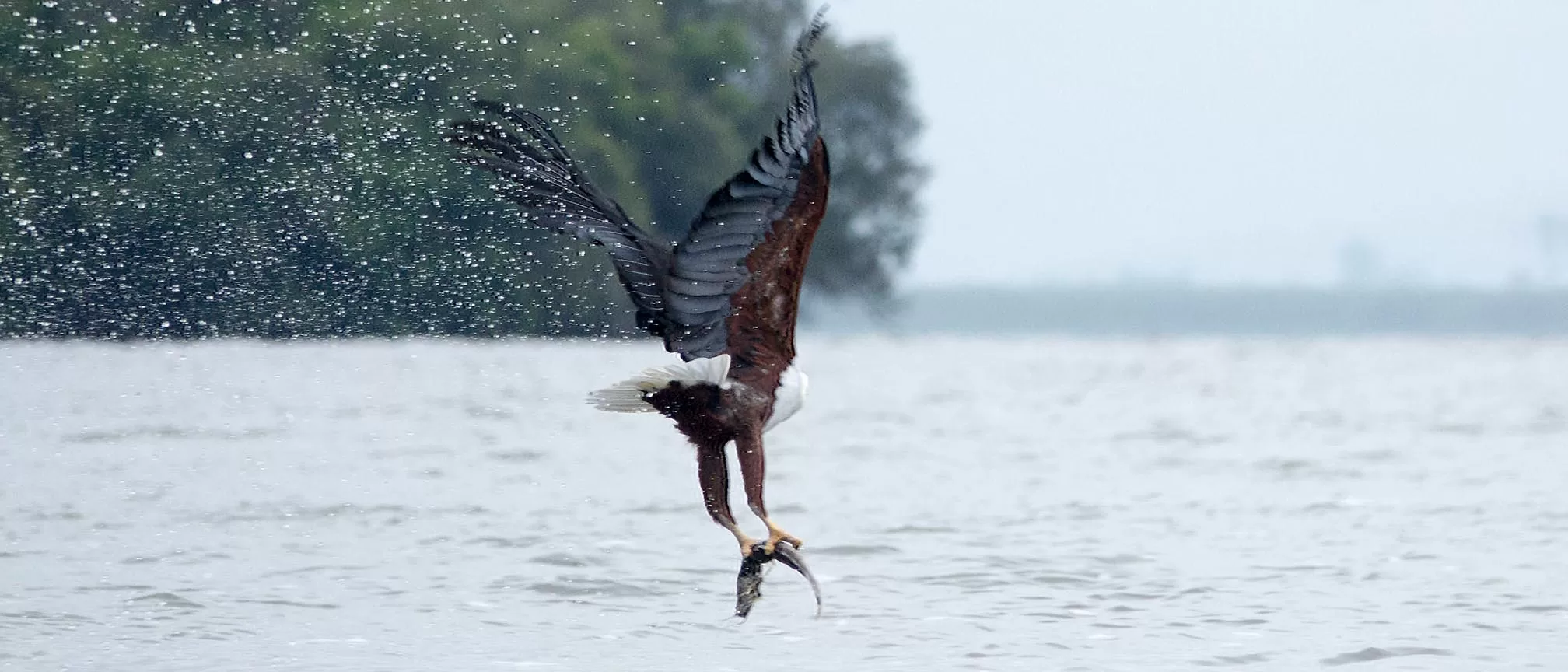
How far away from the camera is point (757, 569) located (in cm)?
663

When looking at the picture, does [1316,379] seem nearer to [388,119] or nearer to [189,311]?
[388,119]

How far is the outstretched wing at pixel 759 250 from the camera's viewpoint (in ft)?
19.8

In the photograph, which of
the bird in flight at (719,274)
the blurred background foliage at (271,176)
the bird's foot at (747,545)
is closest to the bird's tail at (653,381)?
the bird in flight at (719,274)

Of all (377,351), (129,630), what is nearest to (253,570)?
(129,630)

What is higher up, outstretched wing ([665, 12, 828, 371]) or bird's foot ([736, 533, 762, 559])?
outstretched wing ([665, 12, 828, 371])

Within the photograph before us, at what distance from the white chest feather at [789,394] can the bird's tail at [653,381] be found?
168mm

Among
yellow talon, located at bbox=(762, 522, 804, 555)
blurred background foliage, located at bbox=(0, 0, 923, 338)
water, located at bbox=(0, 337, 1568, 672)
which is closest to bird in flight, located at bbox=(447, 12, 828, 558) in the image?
yellow talon, located at bbox=(762, 522, 804, 555)

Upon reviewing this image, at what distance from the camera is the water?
7.39 metres

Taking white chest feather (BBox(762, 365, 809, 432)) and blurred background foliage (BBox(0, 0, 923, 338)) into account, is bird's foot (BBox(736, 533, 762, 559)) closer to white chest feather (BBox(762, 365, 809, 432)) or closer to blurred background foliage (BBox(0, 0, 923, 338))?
white chest feather (BBox(762, 365, 809, 432))

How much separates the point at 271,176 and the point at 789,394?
14.9 m

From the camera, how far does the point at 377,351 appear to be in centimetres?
3028

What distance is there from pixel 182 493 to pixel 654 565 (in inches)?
127

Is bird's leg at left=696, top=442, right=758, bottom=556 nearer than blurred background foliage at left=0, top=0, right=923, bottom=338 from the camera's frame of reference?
Yes

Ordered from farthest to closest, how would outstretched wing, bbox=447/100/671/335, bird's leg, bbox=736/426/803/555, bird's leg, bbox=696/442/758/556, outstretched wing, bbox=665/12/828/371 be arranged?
outstretched wing, bbox=447/100/671/335 < bird's leg, bbox=696/442/758/556 < bird's leg, bbox=736/426/803/555 < outstretched wing, bbox=665/12/828/371
